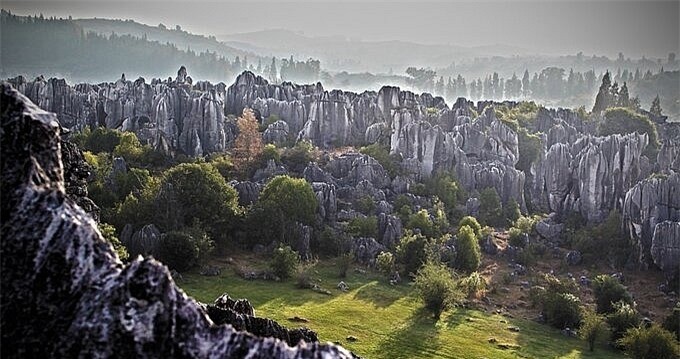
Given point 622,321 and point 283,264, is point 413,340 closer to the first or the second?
point 283,264

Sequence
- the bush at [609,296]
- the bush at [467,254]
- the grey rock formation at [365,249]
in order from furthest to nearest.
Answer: the grey rock formation at [365,249]
the bush at [467,254]
the bush at [609,296]

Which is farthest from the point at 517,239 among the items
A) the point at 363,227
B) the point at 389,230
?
the point at 363,227

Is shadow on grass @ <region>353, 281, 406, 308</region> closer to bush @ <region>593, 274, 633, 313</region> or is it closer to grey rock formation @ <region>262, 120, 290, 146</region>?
bush @ <region>593, 274, 633, 313</region>

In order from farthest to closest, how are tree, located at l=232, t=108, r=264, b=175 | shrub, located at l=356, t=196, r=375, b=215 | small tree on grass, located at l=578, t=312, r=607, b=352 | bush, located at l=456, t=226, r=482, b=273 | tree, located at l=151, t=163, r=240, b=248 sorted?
tree, located at l=232, t=108, r=264, b=175, shrub, located at l=356, t=196, r=375, b=215, bush, located at l=456, t=226, r=482, b=273, tree, located at l=151, t=163, r=240, b=248, small tree on grass, located at l=578, t=312, r=607, b=352

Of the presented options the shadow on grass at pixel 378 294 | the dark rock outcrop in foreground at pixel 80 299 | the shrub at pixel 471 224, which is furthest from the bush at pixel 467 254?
the dark rock outcrop in foreground at pixel 80 299

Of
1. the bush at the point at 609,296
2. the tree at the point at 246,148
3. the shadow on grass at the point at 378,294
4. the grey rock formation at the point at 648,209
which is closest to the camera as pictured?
the shadow on grass at the point at 378,294

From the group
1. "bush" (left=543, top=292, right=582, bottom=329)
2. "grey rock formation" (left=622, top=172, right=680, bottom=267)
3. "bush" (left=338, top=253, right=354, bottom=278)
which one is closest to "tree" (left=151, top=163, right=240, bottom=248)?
"bush" (left=338, top=253, right=354, bottom=278)

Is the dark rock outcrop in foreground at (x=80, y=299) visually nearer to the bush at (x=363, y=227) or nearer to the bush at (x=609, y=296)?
the bush at (x=609, y=296)
